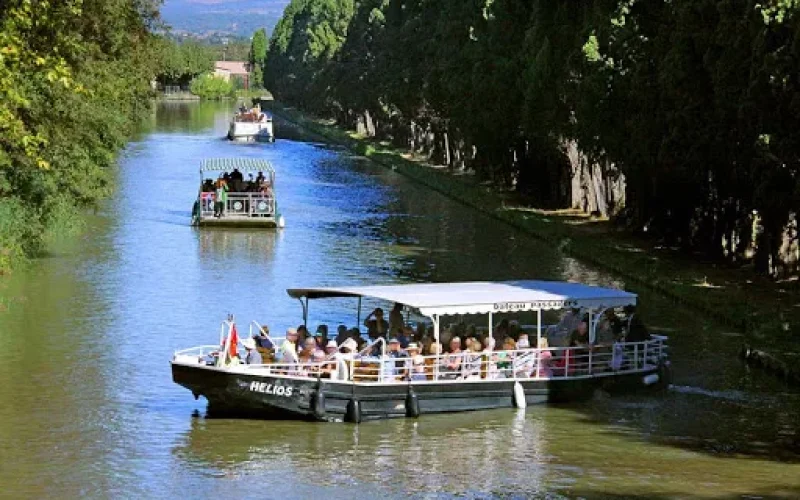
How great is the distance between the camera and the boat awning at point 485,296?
30.3 m

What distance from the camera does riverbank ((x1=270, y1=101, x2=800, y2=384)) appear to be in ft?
123

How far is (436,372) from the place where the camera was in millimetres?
29797

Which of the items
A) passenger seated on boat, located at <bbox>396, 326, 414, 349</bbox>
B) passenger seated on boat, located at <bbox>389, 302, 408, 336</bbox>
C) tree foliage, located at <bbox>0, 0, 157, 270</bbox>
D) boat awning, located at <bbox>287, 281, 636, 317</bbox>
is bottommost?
passenger seated on boat, located at <bbox>396, 326, 414, 349</bbox>

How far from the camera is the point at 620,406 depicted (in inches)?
1243

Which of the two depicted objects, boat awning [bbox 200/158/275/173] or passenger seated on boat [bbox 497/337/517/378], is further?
boat awning [bbox 200/158/275/173]

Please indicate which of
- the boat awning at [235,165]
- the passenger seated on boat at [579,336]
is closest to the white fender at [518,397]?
the passenger seated on boat at [579,336]

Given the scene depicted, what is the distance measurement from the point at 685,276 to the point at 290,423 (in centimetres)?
2154

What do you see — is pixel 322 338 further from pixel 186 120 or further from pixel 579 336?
pixel 186 120

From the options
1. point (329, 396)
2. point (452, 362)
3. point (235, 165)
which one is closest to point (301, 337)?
point (329, 396)

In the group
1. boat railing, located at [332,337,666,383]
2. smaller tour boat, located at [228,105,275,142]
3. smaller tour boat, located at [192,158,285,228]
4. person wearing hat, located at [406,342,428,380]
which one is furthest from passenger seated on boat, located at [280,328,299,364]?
smaller tour boat, located at [228,105,275,142]

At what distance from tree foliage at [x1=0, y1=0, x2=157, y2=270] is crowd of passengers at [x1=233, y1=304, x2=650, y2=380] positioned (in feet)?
19.5

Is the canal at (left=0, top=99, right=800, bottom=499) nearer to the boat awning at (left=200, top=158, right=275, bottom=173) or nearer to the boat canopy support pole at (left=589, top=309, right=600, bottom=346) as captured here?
the boat canopy support pole at (left=589, top=309, right=600, bottom=346)

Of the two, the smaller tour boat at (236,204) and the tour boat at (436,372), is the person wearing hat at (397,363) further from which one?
the smaller tour boat at (236,204)

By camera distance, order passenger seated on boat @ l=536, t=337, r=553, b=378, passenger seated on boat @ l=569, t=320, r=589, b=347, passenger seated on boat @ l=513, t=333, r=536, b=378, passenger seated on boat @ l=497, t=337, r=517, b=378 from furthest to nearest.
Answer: passenger seated on boat @ l=569, t=320, r=589, b=347, passenger seated on boat @ l=536, t=337, r=553, b=378, passenger seated on boat @ l=513, t=333, r=536, b=378, passenger seated on boat @ l=497, t=337, r=517, b=378
